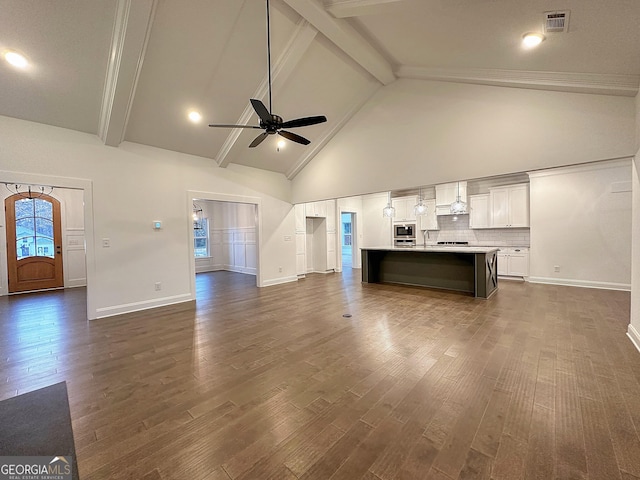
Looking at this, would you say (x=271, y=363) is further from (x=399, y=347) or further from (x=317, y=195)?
(x=317, y=195)

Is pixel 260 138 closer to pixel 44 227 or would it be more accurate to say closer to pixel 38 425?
pixel 38 425

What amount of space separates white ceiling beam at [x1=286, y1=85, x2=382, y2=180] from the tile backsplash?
15.0ft

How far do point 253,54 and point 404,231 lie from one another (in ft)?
22.8

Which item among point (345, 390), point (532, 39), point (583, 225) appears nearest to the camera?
point (345, 390)

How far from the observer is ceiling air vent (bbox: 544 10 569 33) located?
2379 mm

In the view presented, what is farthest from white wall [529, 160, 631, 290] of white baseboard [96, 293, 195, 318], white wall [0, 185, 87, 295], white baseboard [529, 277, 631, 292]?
white wall [0, 185, 87, 295]

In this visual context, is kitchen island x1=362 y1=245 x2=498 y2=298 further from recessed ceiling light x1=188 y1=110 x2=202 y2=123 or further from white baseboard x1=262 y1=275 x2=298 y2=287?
recessed ceiling light x1=188 y1=110 x2=202 y2=123

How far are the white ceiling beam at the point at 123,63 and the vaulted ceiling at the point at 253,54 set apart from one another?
0.04 feet

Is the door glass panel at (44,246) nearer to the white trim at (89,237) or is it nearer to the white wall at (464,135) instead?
the white trim at (89,237)

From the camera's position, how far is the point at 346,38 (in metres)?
3.82

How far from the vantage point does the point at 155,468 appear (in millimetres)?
1509

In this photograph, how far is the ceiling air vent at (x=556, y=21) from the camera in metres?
2.38

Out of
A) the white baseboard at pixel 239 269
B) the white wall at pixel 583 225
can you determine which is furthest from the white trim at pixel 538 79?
the white baseboard at pixel 239 269

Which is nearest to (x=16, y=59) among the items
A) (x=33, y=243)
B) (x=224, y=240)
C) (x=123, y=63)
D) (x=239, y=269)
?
(x=123, y=63)
